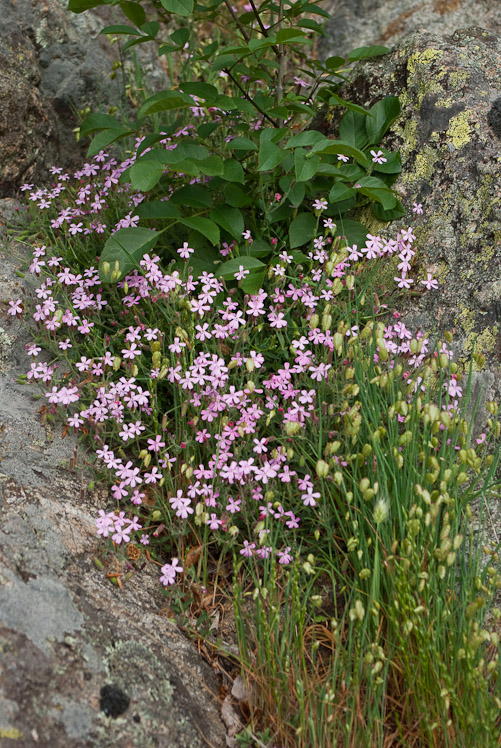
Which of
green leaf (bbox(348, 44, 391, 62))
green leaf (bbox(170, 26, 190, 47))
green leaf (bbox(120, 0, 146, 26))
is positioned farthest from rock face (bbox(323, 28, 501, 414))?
green leaf (bbox(120, 0, 146, 26))

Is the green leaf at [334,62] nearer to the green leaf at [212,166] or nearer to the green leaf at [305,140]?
the green leaf at [305,140]

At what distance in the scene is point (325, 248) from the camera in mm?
3666

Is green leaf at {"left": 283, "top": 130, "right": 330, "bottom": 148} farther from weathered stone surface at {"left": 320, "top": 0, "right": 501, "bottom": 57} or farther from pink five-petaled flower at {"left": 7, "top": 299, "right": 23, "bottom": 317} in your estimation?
weathered stone surface at {"left": 320, "top": 0, "right": 501, "bottom": 57}

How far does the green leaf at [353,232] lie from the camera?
3.55m

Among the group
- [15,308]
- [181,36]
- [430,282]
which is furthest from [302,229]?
[15,308]

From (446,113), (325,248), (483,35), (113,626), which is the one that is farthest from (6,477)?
(483,35)

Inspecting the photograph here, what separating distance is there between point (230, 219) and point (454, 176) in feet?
4.11

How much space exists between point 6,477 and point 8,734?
1.04 meters

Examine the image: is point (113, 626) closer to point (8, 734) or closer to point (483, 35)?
point (8, 734)

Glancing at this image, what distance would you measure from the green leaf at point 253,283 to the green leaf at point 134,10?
4.70ft

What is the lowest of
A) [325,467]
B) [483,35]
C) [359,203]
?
[325,467]

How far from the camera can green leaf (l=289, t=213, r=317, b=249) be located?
11.3 feet

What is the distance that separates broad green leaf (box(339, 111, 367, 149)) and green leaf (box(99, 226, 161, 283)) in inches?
50.5

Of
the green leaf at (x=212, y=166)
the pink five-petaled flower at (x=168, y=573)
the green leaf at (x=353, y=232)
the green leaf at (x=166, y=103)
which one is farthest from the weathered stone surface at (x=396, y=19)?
the pink five-petaled flower at (x=168, y=573)
